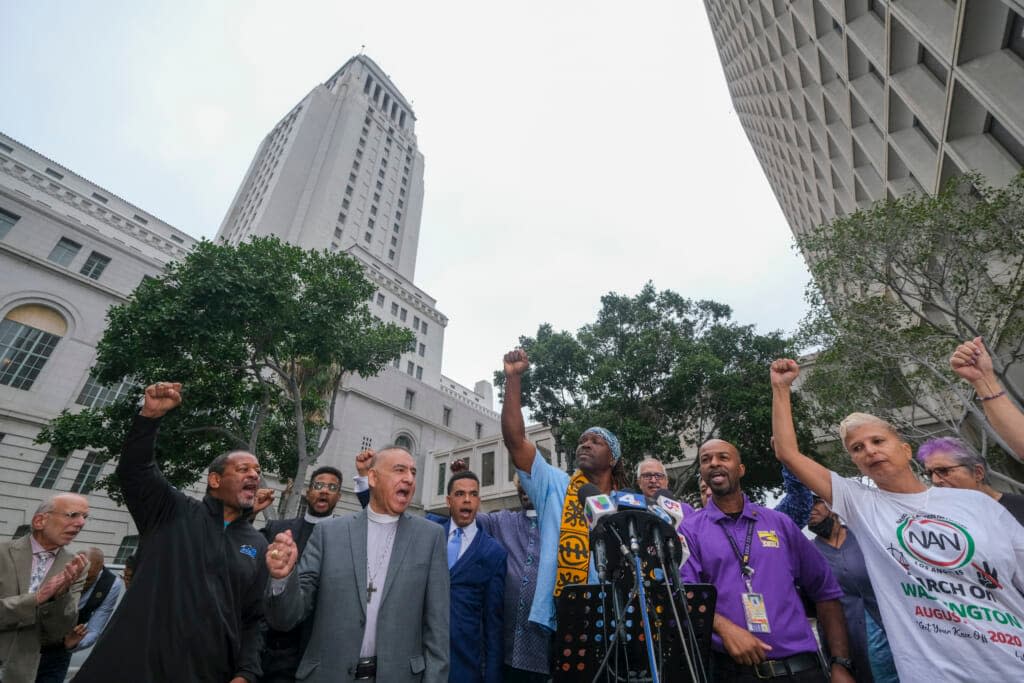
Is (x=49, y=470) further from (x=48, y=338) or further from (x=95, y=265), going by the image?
(x=95, y=265)

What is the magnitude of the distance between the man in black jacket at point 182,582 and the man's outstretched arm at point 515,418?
184cm

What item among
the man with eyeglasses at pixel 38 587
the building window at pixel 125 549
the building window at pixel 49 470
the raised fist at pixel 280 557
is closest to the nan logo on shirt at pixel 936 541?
the raised fist at pixel 280 557

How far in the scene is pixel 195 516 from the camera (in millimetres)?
2799

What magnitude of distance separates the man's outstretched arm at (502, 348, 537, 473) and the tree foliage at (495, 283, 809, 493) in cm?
→ 1287

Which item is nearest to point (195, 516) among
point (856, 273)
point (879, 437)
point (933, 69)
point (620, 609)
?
point (620, 609)

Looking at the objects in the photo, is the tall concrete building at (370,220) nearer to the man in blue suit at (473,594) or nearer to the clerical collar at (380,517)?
the man in blue suit at (473,594)

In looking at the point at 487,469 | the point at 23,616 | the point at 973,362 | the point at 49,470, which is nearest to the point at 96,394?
the point at 49,470

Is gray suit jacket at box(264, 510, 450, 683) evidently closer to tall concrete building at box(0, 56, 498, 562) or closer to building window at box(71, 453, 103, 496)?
tall concrete building at box(0, 56, 498, 562)

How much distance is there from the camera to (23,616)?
11.3 feet

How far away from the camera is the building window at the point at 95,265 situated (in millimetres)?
23016

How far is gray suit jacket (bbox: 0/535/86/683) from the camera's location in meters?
3.44

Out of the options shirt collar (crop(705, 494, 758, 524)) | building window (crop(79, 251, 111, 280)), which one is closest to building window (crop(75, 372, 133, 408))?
building window (crop(79, 251, 111, 280))

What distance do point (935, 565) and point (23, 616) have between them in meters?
6.18

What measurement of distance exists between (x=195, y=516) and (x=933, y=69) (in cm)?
1741
